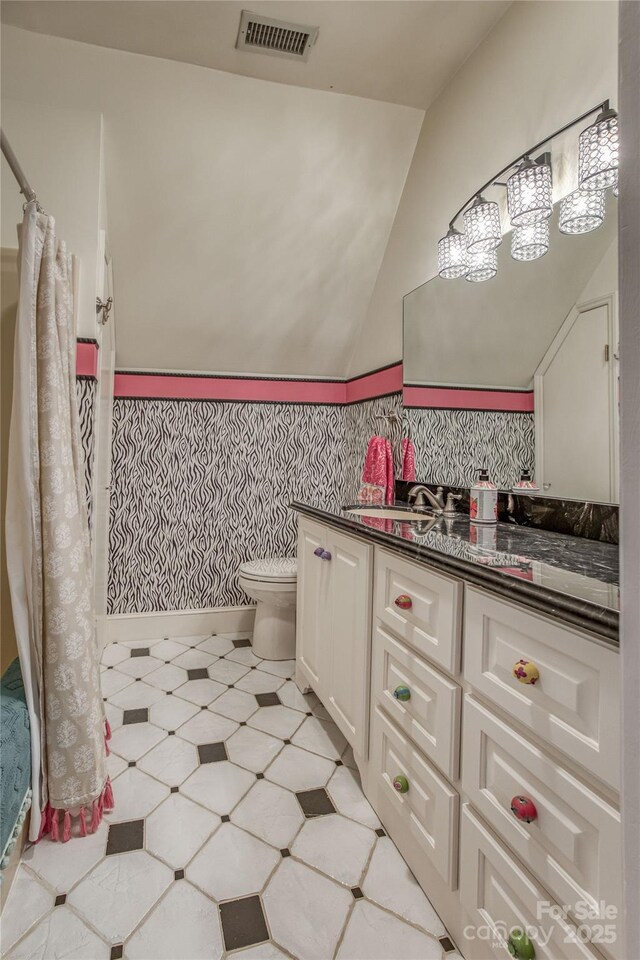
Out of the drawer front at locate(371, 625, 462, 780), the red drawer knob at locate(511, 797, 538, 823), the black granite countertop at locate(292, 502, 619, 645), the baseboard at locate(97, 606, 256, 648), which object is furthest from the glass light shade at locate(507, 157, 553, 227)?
the baseboard at locate(97, 606, 256, 648)

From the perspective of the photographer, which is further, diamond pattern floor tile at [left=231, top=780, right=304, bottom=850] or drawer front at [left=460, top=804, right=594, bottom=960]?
diamond pattern floor tile at [left=231, top=780, right=304, bottom=850]

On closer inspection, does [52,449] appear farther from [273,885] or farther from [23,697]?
[273,885]

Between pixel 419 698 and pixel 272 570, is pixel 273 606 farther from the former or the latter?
pixel 419 698

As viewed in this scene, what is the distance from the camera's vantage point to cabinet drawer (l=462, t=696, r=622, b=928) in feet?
2.39

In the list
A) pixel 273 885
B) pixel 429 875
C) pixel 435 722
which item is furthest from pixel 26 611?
pixel 429 875

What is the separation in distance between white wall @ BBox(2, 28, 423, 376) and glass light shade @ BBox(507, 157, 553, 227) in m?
0.92

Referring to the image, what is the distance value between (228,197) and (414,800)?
2486mm

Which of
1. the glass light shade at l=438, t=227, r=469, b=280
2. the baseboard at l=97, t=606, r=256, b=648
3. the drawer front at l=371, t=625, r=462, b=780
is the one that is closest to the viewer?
the drawer front at l=371, t=625, r=462, b=780

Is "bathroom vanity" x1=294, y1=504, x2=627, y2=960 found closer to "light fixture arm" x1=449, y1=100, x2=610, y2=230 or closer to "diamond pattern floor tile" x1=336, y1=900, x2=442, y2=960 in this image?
"diamond pattern floor tile" x1=336, y1=900, x2=442, y2=960

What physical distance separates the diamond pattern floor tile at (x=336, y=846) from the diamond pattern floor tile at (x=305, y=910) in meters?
0.03

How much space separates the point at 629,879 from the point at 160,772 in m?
1.72

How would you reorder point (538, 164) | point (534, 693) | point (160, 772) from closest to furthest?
point (534, 693), point (538, 164), point (160, 772)

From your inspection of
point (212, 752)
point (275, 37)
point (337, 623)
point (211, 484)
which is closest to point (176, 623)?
point (211, 484)

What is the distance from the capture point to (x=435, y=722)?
115 centimetres
